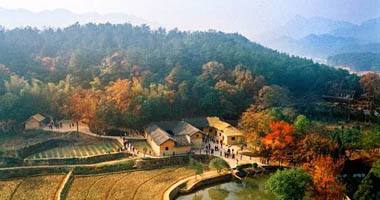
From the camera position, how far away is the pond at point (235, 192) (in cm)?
2239

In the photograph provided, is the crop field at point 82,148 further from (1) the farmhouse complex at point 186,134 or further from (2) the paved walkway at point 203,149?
(1) the farmhouse complex at point 186,134

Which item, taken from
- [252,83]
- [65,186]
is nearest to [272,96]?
[252,83]

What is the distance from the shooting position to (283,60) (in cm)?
6216

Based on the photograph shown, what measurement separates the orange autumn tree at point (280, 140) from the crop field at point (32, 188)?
52.2 feet

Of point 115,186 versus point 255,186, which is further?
point 255,186

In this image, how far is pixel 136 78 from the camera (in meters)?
42.9

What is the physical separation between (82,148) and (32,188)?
7.97 meters

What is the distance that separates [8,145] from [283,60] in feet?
157

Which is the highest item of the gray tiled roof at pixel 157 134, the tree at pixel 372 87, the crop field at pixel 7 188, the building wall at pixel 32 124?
the tree at pixel 372 87

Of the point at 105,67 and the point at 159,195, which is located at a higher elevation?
the point at 105,67

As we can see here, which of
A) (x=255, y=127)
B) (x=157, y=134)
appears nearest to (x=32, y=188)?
(x=157, y=134)

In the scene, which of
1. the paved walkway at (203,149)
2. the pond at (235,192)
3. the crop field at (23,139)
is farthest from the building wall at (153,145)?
the crop field at (23,139)

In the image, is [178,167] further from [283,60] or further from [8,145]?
[283,60]

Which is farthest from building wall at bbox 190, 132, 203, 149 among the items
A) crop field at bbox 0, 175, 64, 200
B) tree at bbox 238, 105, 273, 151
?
crop field at bbox 0, 175, 64, 200
